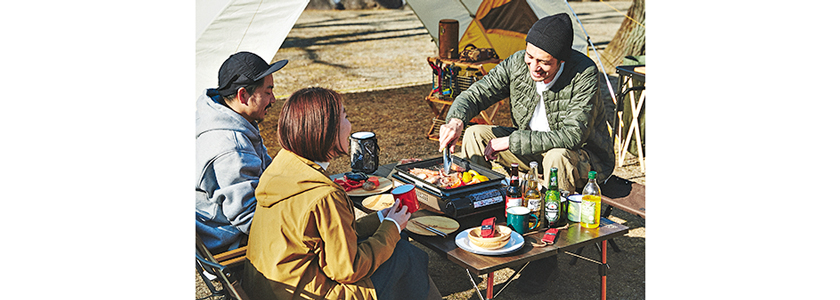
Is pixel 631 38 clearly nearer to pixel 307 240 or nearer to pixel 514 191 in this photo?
pixel 514 191

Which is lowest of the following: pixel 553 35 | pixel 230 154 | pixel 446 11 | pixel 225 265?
pixel 225 265

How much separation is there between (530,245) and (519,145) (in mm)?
1032

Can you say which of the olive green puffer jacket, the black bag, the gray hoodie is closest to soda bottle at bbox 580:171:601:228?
the olive green puffer jacket

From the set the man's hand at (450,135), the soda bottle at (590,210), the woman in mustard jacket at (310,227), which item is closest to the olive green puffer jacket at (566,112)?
the man's hand at (450,135)

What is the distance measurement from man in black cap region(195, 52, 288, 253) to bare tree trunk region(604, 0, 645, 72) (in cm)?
566

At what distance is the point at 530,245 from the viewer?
8.39 feet

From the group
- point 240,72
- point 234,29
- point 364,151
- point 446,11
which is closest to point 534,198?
point 364,151

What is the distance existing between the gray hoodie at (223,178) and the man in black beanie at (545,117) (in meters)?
1.15

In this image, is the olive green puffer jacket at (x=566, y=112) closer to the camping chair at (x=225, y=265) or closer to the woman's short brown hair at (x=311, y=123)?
the woman's short brown hair at (x=311, y=123)

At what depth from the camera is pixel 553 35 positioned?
3277mm

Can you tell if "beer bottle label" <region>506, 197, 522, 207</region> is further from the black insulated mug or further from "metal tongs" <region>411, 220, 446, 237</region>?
the black insulated mug

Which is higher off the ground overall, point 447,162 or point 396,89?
point 396,89

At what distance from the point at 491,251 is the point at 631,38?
6220mm

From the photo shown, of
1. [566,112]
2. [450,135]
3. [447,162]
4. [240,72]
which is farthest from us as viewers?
[566,112]
